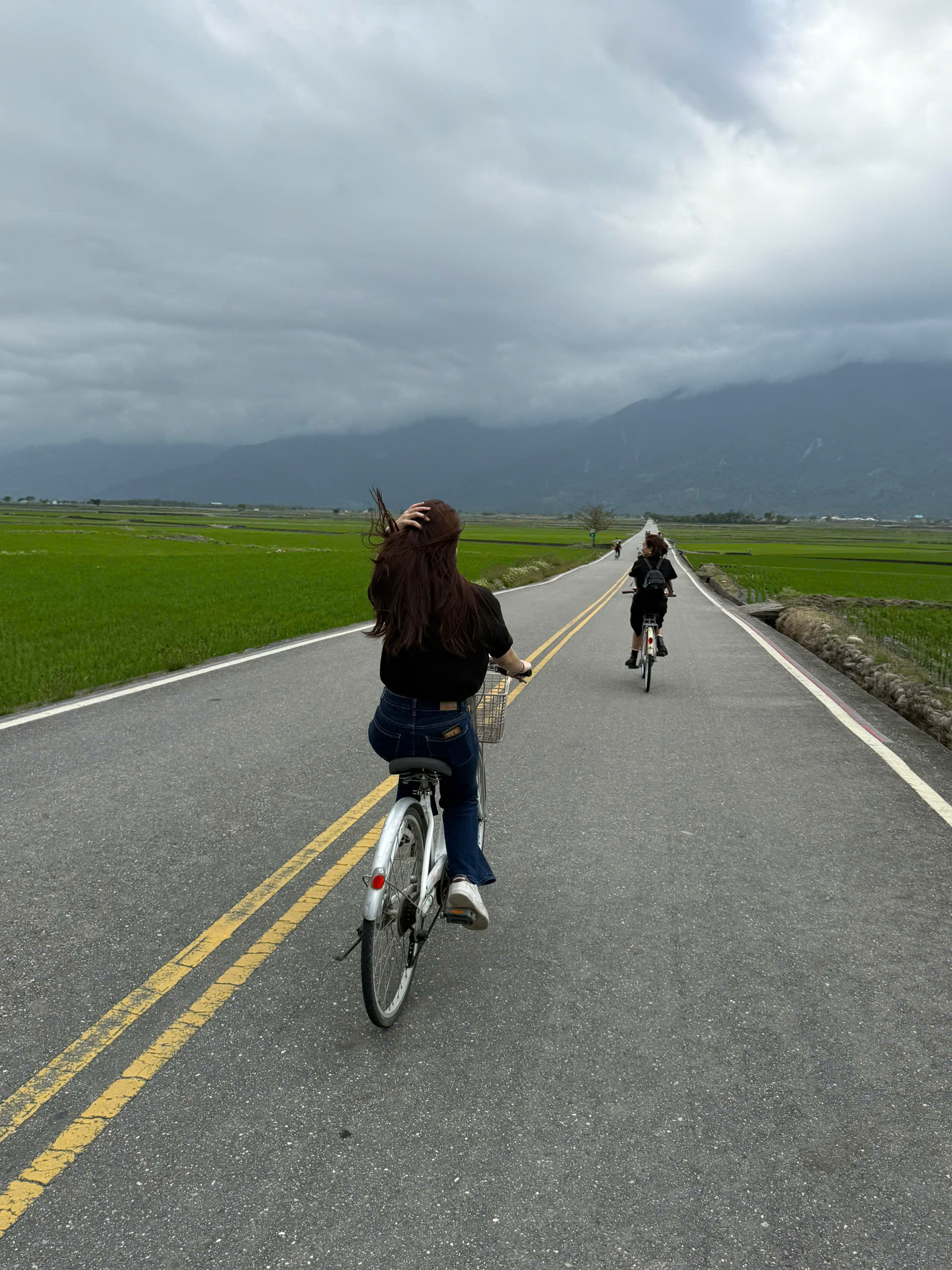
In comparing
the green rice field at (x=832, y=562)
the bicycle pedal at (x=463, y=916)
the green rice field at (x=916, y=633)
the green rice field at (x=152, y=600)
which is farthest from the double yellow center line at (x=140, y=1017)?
the green rice field at (x=832, y=562)

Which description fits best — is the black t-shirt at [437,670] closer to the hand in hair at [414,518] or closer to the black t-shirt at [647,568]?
the hand in hair at [414,518]

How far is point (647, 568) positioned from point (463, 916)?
8.60m

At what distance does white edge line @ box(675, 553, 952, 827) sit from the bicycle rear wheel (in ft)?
14.3

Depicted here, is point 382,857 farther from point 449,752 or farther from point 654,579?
point 654,579

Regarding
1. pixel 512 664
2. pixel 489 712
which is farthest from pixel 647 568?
pixel 512 664

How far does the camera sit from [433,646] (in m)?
3.66

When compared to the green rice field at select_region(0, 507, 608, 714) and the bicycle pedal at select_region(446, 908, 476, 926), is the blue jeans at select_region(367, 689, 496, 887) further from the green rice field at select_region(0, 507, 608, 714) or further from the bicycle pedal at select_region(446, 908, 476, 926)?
the green rice field at select_region(0, 507, 608, 714)

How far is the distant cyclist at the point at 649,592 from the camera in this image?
11.8m

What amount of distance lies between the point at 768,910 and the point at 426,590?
8.95 feet

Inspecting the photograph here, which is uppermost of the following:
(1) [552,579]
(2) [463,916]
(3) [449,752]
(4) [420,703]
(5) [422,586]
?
(5) [422,586]

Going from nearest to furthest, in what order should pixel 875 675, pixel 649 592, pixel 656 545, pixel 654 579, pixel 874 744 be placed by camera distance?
1. pixel 874 744
2. pixel 656 545
3. pixel 875 675
4. pixel 654 579
5. pixel 649 592

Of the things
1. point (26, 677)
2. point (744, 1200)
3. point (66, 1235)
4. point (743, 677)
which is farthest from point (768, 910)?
point (26, 677)

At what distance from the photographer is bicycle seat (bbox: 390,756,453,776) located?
12.2 feet

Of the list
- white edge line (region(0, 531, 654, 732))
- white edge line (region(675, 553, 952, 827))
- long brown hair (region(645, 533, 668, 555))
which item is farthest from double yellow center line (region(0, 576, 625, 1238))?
long brown hair (region(645, 533, 668, 555))
